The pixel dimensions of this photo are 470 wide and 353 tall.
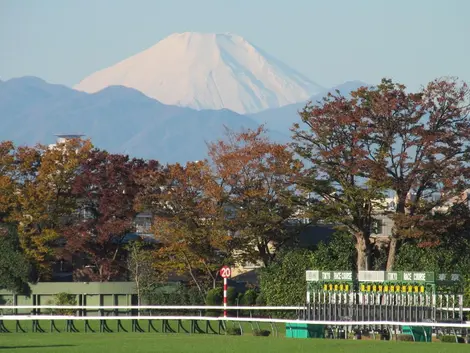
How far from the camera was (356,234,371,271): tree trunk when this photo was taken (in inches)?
1945

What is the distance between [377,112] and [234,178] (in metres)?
9.94

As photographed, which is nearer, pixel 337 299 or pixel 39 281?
pixel 337 299

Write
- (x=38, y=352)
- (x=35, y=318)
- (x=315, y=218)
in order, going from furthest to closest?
(x=315, y=218)
(x=35, y=318)
(x=38, y=352)

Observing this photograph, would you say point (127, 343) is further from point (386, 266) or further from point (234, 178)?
point (234, 178)

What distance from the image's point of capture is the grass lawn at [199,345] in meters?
26.8

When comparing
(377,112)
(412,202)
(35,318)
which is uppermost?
(377,112)

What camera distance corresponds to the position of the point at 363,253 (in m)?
49.6

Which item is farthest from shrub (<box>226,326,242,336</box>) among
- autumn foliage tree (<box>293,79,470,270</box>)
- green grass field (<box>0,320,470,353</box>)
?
autumn foliage tree (<box>293,79,470,270</box>)

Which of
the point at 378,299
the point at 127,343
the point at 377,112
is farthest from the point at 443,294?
the point at 127,343

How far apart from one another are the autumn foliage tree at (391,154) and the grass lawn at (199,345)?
17169 millimetres

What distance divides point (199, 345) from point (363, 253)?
21.8 metres

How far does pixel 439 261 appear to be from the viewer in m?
47.2

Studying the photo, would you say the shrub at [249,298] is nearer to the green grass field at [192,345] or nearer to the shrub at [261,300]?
the shrub at [261,300]

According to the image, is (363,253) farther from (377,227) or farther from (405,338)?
(405,338)
